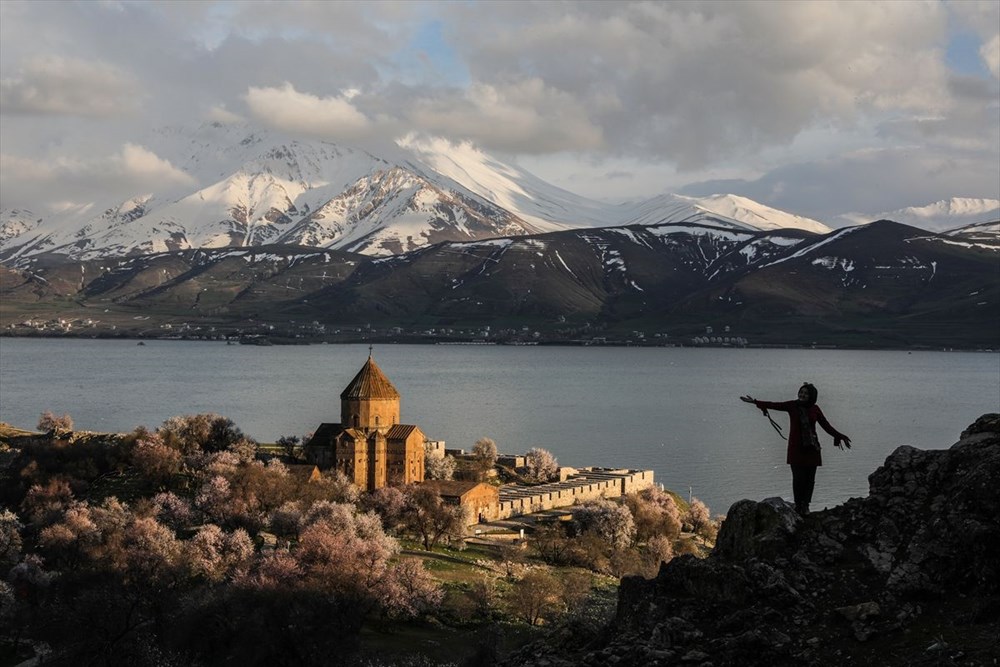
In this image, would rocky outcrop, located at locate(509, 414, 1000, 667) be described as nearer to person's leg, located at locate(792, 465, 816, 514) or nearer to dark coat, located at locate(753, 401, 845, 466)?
person's leg, located at locate(792, 465, 816, 514)

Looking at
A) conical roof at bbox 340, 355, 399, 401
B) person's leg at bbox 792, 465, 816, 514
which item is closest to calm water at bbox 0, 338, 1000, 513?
conical roof at bbox 340, 355, 399, 401

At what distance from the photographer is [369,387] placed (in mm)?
59750

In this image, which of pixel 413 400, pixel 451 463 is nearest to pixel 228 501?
pixel 451 463

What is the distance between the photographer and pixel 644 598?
15.0m

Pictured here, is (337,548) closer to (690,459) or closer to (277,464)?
(277,464)

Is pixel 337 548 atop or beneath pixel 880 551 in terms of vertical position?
beneath

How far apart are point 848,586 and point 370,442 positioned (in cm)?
4662

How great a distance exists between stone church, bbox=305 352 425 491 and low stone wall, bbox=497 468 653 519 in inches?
228

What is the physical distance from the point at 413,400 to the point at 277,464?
85.7 meters

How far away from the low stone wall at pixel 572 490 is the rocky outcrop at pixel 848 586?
44.9m

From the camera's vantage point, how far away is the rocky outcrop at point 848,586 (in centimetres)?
1235

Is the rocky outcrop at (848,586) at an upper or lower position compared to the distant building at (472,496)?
upper

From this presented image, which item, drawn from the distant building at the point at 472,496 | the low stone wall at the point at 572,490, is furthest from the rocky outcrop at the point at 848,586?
the low stone wall at the point at 572,490

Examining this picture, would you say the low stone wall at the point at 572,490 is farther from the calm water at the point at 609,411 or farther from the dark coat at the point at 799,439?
the dark coat at the point at 799,439
